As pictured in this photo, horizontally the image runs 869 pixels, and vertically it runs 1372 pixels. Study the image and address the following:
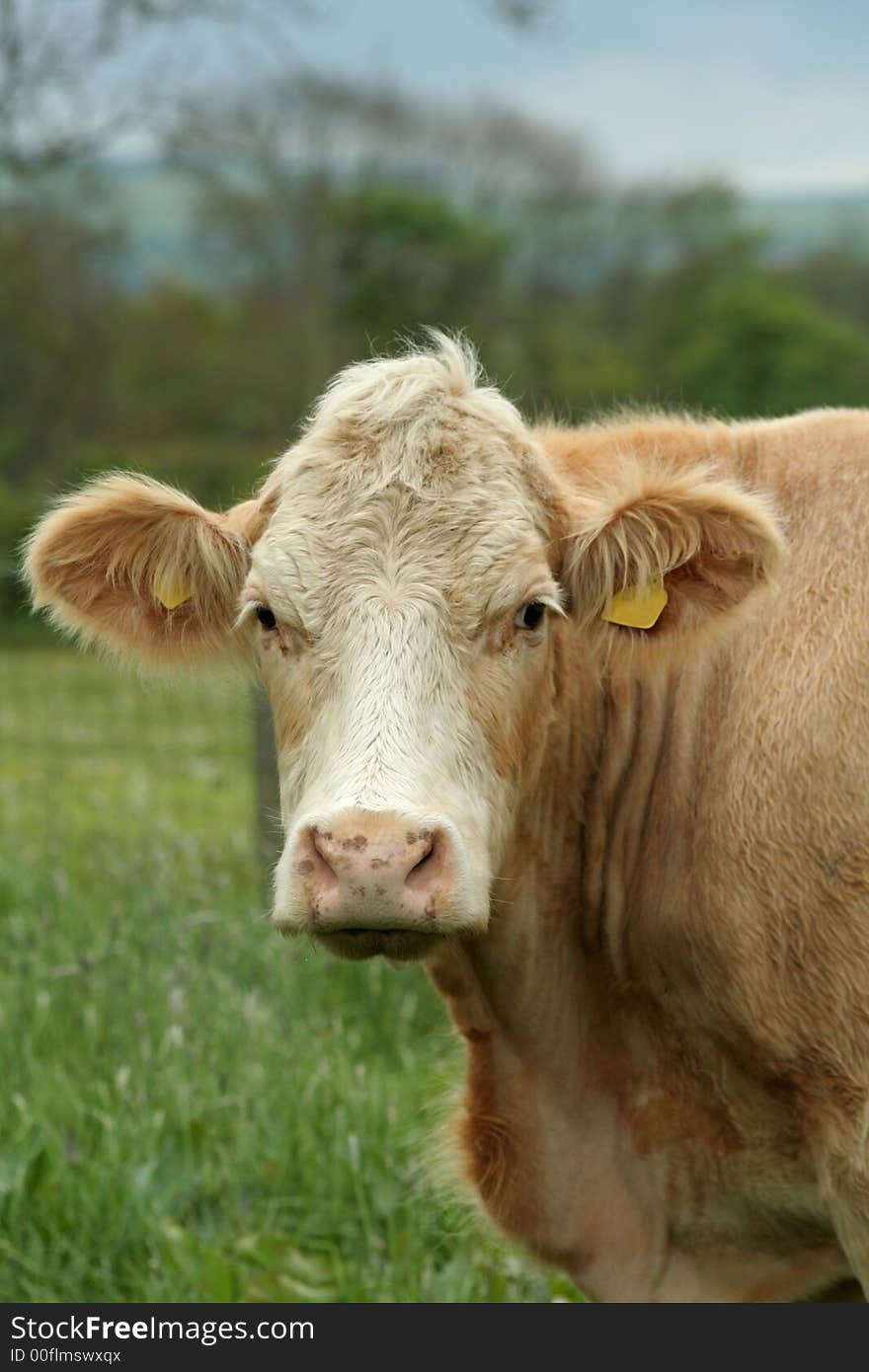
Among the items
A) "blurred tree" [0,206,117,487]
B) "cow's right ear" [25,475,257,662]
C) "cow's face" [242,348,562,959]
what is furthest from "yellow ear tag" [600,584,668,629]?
"blurred tree" [0,206,117,487]

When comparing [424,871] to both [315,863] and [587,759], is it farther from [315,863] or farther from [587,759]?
[587,759]

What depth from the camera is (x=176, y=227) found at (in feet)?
163

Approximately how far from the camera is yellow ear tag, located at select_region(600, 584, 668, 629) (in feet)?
12.9

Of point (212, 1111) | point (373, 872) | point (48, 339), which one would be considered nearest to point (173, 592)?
point (373, 872)

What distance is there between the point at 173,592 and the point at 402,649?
41.4 inches

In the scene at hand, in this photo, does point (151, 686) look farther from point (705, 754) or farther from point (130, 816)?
point (130, 816)

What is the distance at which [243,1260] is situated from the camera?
193 inches

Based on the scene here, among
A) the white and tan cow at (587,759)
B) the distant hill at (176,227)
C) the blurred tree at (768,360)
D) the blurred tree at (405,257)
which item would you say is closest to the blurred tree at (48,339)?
the distant hill at (176,227)

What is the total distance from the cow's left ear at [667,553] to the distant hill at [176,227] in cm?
2374

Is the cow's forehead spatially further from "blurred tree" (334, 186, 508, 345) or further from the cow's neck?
"blurred tree" (334, 186, 508, 345)

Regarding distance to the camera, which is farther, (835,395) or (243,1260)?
(835,395)

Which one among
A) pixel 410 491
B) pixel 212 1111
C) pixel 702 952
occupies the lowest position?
pixel 212 1111

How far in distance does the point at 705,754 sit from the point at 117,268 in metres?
42.7
